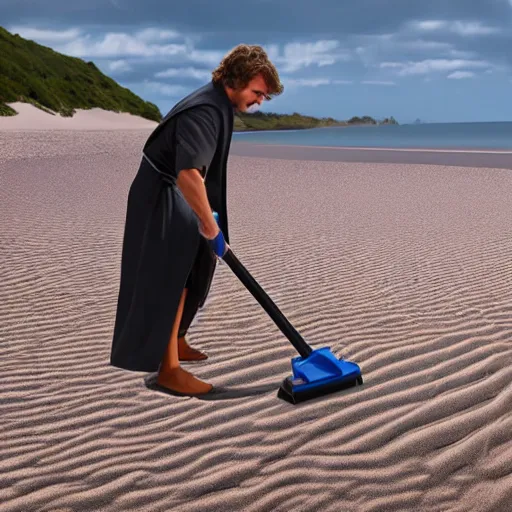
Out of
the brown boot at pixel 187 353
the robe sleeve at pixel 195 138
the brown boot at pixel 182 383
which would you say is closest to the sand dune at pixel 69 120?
the brown boot at pixel 187 353

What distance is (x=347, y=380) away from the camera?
3744 mm

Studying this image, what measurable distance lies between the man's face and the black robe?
5 centimetres

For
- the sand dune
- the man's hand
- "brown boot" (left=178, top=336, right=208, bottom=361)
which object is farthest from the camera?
the sand dune

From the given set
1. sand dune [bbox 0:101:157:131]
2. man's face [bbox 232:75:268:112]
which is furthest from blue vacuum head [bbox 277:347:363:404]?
sand dune [bbox 0:101:157:131]

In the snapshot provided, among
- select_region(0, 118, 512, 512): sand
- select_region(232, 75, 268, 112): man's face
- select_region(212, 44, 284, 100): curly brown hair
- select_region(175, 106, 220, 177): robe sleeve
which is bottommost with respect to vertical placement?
select_region(0, 118, 512, 512): sand

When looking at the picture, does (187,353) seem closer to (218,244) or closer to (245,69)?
(218,244)

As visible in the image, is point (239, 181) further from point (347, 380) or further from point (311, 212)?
point (347, 380)

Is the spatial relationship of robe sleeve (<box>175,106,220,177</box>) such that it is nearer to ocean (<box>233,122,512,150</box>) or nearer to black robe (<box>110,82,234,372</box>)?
black robe (<box>110,82,234,372</box>)

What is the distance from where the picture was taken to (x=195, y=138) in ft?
10.7

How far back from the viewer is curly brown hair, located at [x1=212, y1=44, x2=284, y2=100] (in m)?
3.36

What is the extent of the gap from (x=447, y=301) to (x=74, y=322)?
277 centimetres

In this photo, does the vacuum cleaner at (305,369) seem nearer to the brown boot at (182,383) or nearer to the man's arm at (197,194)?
the man's arm at (197,194)

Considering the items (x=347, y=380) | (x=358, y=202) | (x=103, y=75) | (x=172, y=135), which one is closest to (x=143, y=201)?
(x=172, y=135)

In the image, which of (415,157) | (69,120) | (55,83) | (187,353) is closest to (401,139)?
(415,157)
